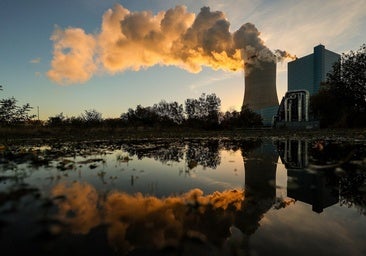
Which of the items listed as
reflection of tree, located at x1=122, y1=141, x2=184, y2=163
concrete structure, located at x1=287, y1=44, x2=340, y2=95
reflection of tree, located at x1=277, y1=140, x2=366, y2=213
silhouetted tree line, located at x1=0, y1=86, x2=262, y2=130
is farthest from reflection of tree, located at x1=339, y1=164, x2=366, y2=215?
concrete structure, located at x1=287, y1=44, x2=340, y2=95

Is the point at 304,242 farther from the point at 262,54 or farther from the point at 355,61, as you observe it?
the point at 262,54

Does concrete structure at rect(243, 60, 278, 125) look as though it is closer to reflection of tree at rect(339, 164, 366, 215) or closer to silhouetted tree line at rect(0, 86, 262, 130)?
silhouetted tree line at rect(0, 86, 262, 130)

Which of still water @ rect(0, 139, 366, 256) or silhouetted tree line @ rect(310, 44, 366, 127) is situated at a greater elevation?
silhouetted tree line @ rect(310, 44, 366, 127)

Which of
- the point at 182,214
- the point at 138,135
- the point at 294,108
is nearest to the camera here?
the point at 182,214

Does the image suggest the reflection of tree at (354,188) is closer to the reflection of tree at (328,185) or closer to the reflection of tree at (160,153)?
the reflection of tree at (328,185)

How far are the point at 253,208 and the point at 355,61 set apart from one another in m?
41.8

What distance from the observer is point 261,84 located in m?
74.9

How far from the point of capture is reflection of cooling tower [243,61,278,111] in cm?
7338

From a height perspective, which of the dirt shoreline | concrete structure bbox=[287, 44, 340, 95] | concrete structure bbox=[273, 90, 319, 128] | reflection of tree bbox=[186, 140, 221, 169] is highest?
concrete structure bbox=[287, 44, 340, 95]

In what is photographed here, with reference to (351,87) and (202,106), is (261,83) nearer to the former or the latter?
(202,106)

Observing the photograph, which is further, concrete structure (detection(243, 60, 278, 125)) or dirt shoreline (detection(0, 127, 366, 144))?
concrete structure (detection(243, 60, 278, 125))

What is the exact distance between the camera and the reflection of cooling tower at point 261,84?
241 ft

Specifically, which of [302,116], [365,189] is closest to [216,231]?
[365,189]

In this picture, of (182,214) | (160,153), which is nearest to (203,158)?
(160,153)
